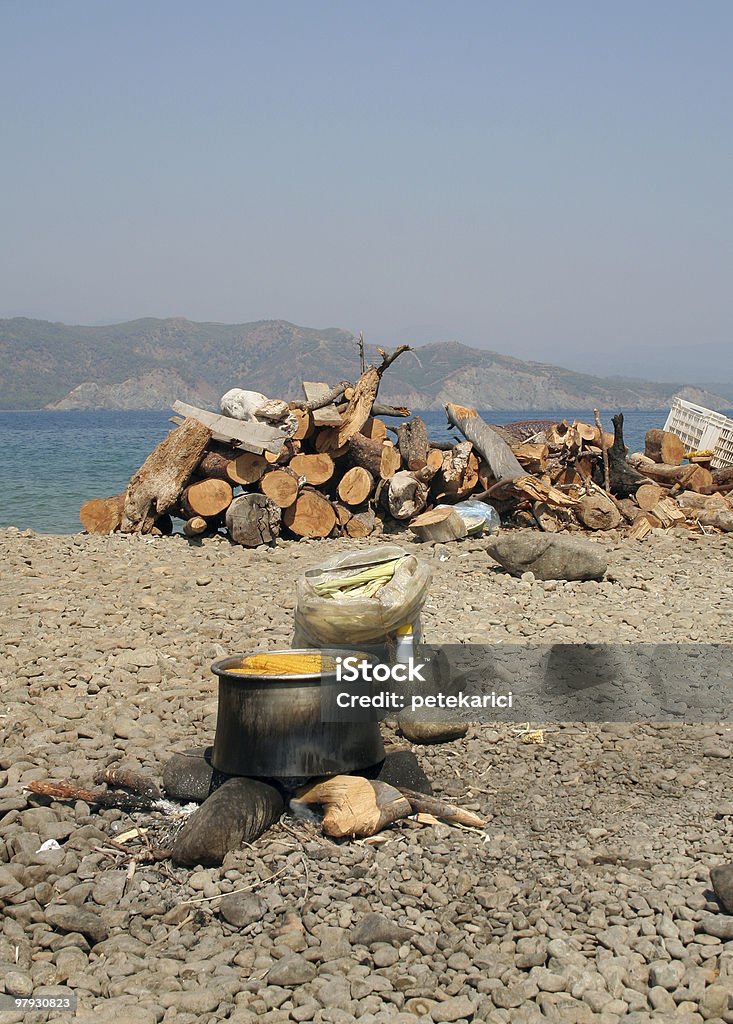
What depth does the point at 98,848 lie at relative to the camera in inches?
170

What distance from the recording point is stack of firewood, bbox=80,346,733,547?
11.8m

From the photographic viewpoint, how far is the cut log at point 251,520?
11336 mm

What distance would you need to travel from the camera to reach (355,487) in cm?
1266

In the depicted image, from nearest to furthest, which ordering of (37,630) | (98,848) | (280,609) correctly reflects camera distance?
(98,848)
(37,630)
(280,609)

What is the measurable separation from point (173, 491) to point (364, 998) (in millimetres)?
9107

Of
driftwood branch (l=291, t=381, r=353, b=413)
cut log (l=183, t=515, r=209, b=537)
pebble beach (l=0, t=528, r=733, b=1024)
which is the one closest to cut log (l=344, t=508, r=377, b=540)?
driftwood branch (l=291, t=381, r=353, b=413)

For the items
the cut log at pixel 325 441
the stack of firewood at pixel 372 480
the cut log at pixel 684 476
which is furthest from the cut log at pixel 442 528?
the cut log at pixel 684 476

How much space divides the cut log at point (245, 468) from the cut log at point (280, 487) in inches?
5.4

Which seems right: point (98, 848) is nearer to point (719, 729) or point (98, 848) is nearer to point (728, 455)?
point (719, 729)

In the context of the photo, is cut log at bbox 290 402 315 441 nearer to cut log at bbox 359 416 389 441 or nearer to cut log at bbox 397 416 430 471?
cut log at bbox 359 416 389 441

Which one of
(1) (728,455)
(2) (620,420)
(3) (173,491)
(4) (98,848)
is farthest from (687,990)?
(1) (728,455)

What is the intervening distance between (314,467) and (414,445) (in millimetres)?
1433
